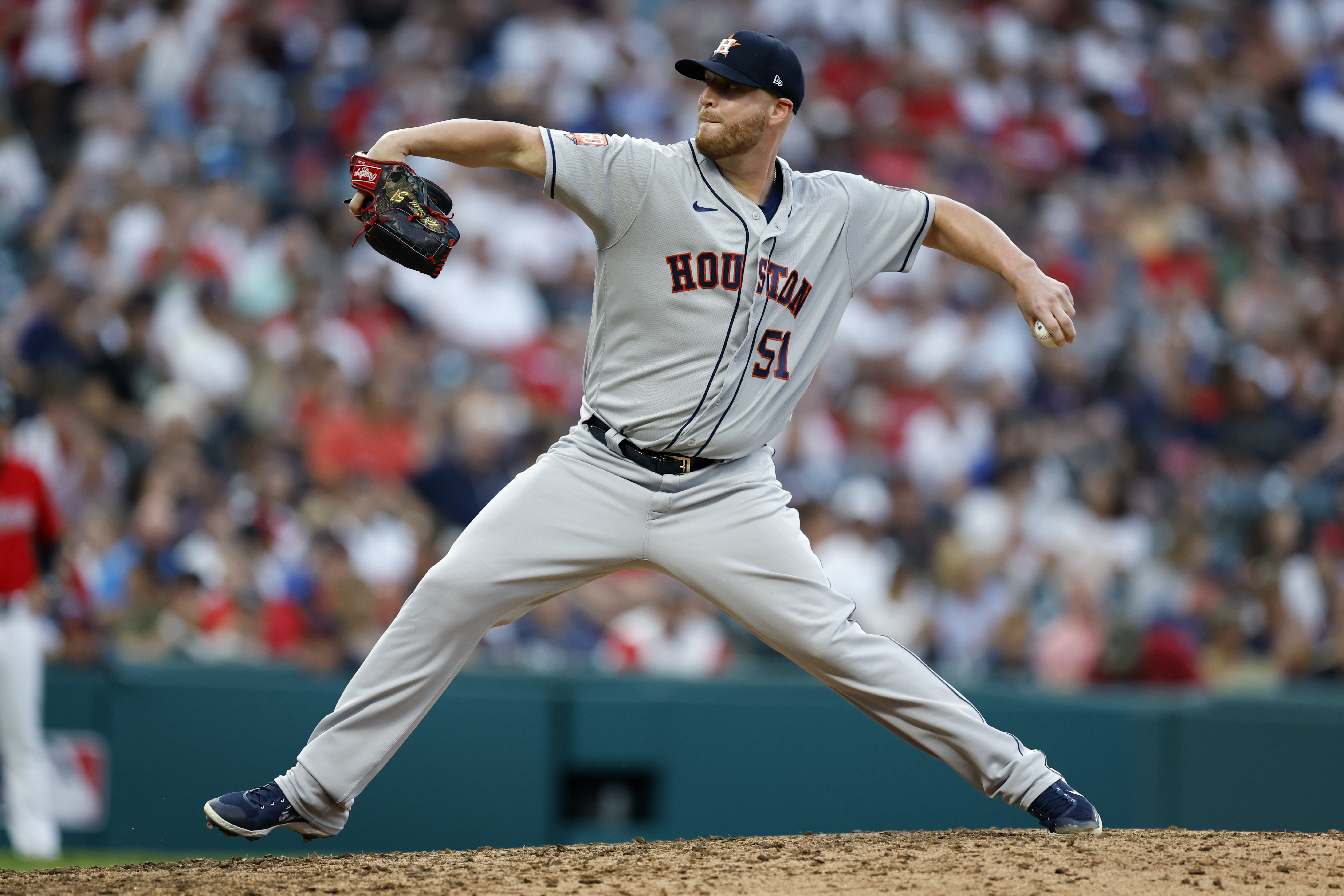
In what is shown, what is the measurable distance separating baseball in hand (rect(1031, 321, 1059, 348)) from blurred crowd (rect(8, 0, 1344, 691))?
13.6 feet

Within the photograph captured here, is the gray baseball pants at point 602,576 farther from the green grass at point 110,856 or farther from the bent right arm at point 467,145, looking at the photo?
the green grass at point 110,856

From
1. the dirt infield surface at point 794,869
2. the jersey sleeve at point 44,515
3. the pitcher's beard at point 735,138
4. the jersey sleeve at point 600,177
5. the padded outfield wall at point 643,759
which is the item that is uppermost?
the pitcher's beard at point 735,138

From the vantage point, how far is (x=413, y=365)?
30.2 feet

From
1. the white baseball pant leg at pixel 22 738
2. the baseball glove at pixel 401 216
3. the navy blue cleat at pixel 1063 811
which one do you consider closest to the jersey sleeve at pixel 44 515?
the white baseball pant leg at pixel 22 738

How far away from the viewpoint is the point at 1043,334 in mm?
3748

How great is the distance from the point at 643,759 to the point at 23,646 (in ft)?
9.20

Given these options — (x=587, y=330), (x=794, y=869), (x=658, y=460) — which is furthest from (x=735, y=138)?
(x=587, y=330)

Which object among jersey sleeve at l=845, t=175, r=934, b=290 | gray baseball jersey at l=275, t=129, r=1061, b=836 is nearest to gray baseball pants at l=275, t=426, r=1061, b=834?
gray baseball jersey at l=275, t=129, r=1061, b=836

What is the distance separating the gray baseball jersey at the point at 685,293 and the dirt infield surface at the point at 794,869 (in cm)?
106

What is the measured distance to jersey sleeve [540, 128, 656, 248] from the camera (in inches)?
144

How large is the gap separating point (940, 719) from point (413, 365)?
235 inches

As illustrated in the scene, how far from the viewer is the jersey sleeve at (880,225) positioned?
4016 millimetres

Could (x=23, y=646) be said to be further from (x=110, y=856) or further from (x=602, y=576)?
(x=602, y=576)

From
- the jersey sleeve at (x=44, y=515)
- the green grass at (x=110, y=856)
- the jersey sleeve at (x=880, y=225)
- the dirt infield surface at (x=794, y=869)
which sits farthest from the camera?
the jersey sleeve at (x=44, y=515)
